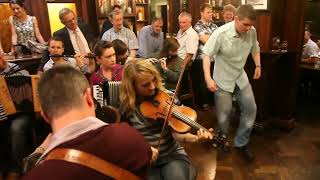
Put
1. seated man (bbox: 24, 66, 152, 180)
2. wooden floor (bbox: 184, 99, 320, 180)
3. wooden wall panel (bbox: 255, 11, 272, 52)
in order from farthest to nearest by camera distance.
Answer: wooden wall panel (bbox: 255, 11, 272, 52), wooden floor (bbox: 184, 99, 320, 180), seated man (bbox: 24, 66, 152, 180)

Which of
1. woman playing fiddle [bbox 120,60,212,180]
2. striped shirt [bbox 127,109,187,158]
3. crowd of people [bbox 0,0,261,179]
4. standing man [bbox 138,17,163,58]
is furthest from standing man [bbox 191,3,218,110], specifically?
striped shirt [bbox 127,109,187,158]

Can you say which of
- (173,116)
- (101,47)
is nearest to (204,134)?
(173,116)

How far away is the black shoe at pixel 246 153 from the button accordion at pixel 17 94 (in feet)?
6.32

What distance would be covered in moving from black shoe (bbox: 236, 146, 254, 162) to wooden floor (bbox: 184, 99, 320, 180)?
43 mm

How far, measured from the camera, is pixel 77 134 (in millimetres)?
936

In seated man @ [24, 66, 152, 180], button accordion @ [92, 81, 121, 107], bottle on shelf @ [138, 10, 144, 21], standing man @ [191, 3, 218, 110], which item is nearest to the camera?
seated man @ [24, 66, 152, 180]

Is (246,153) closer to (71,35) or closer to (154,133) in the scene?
(154,133)

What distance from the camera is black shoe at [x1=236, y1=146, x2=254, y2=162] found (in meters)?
3.01

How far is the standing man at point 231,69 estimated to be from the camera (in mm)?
2801

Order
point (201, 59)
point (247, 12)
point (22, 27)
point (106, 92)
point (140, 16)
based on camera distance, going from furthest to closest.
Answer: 1. point (140, 16)
2. point (201, 59)
3. point (22, 27)
4. point (247, 12)
5. point (106, 92)

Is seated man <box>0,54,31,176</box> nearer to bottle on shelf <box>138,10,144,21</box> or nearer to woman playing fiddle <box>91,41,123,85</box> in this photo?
woman playing fiddle <box>91,41,123,85</box>

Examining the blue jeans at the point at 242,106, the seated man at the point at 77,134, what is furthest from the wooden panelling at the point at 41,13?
the seated man at the point at 77,134

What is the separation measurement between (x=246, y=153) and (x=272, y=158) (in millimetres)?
246

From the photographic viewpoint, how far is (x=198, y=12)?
555 cm
